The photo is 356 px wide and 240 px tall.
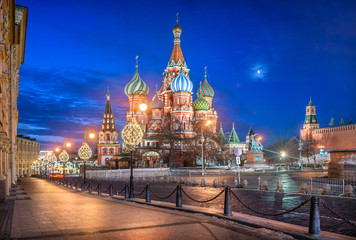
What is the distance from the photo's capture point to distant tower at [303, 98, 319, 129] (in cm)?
12962

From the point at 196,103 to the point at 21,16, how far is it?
59573mm

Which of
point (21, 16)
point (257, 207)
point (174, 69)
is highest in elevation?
point (174, 69)

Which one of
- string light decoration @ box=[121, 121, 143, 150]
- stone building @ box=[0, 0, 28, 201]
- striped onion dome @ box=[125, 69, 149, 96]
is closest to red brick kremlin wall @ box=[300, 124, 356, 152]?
striped onion dome @ box=[125, 69, 149, 96]

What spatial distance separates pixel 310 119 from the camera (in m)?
130

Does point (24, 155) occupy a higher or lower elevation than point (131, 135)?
lower

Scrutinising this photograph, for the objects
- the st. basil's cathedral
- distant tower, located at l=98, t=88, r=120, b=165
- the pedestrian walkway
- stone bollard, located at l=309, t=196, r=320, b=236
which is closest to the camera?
stone bollard, located at l=309, t=196, r=320, b=236

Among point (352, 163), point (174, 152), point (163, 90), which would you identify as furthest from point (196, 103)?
point (352, 163)

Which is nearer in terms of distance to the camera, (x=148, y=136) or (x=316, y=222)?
(x=316, y=222)

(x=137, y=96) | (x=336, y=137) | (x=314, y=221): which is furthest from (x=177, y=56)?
(x=314, y=221)

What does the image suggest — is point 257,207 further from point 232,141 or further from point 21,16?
point 232,141

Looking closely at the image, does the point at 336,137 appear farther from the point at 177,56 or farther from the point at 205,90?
the point at 177,56

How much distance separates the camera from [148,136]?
7081 cm

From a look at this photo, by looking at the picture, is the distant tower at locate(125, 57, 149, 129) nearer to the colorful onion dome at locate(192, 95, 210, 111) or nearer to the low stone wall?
the colorful onion dome at locate(192, 95, 210, 111)

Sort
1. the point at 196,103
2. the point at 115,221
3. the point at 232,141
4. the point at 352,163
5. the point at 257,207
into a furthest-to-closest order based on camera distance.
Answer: the point at 232,141 < the point at 196,103 < the point at 352,163 < the point at 257,207 < the point at 115,221
